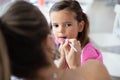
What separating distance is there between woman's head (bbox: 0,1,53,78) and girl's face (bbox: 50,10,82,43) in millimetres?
393

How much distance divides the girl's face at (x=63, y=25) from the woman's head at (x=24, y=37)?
39cm

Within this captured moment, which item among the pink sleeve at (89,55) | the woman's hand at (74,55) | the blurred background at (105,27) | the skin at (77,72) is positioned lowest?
the blurred background at (105,27)

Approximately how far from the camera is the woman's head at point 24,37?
535 mm

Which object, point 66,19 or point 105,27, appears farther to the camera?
point 105,27

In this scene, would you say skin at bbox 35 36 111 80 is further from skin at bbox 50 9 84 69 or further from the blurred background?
the blurred background

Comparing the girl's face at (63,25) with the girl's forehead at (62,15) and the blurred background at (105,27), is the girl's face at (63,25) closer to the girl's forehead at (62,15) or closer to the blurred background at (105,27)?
the girl's forehead at (62,15)

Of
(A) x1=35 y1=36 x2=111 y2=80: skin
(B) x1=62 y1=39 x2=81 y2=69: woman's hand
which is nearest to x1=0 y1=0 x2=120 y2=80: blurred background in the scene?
(B) x1=62 y1=39 x2=81 y2=69: woman's hand

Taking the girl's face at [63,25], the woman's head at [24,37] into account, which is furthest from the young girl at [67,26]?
the woman's head at [24,37]

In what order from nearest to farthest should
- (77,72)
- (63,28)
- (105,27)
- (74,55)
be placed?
1. (77,72)
2. (74,55)
3. (63,28)
4. (105,27)

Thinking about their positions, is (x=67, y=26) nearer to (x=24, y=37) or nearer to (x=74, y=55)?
(x=74, y=55)

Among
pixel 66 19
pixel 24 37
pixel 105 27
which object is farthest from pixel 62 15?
pixel 105 27

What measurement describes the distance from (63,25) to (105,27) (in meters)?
1.32

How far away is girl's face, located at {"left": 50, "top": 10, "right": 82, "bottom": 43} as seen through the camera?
976mm

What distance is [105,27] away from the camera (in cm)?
223
